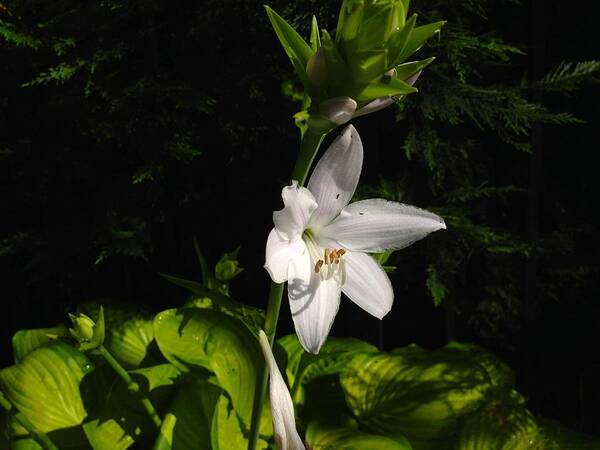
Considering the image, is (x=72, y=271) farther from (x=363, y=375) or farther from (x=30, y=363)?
(x=363, y=375)

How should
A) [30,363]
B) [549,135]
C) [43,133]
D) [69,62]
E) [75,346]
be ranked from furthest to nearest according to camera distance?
[549,135]
[43,133]
[69,62]
[75,346]
[30,363]

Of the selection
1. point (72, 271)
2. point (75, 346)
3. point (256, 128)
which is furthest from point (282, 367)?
point (72, 271)

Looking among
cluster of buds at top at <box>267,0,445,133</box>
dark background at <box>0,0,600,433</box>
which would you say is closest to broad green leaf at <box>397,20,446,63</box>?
cluster of buds at top at <box>267,0,445,133</box>

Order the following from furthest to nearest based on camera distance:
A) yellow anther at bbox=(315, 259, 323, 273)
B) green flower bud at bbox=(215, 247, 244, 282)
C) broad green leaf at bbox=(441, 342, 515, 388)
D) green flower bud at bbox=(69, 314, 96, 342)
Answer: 1. broad green leaf at bbox=(441, 342, 515, 388)
2. green flower bud at bbox=(215, 247, 244, 282)
3. green flower bud at bbox=(69, 314, 96, 342)
4. yellow anther at bbox=(315, 259, 323, 273)

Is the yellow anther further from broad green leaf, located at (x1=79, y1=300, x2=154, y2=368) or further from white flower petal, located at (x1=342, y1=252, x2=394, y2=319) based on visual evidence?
broad green leaf, located at (x1=79, y1=300, x2=154, y2=368)

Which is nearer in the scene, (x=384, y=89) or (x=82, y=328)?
(x=384, y=89)

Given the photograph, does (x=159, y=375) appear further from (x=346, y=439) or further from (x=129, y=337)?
(x=346, y=439)

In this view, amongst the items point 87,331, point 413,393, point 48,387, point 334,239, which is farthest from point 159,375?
point 334,239
